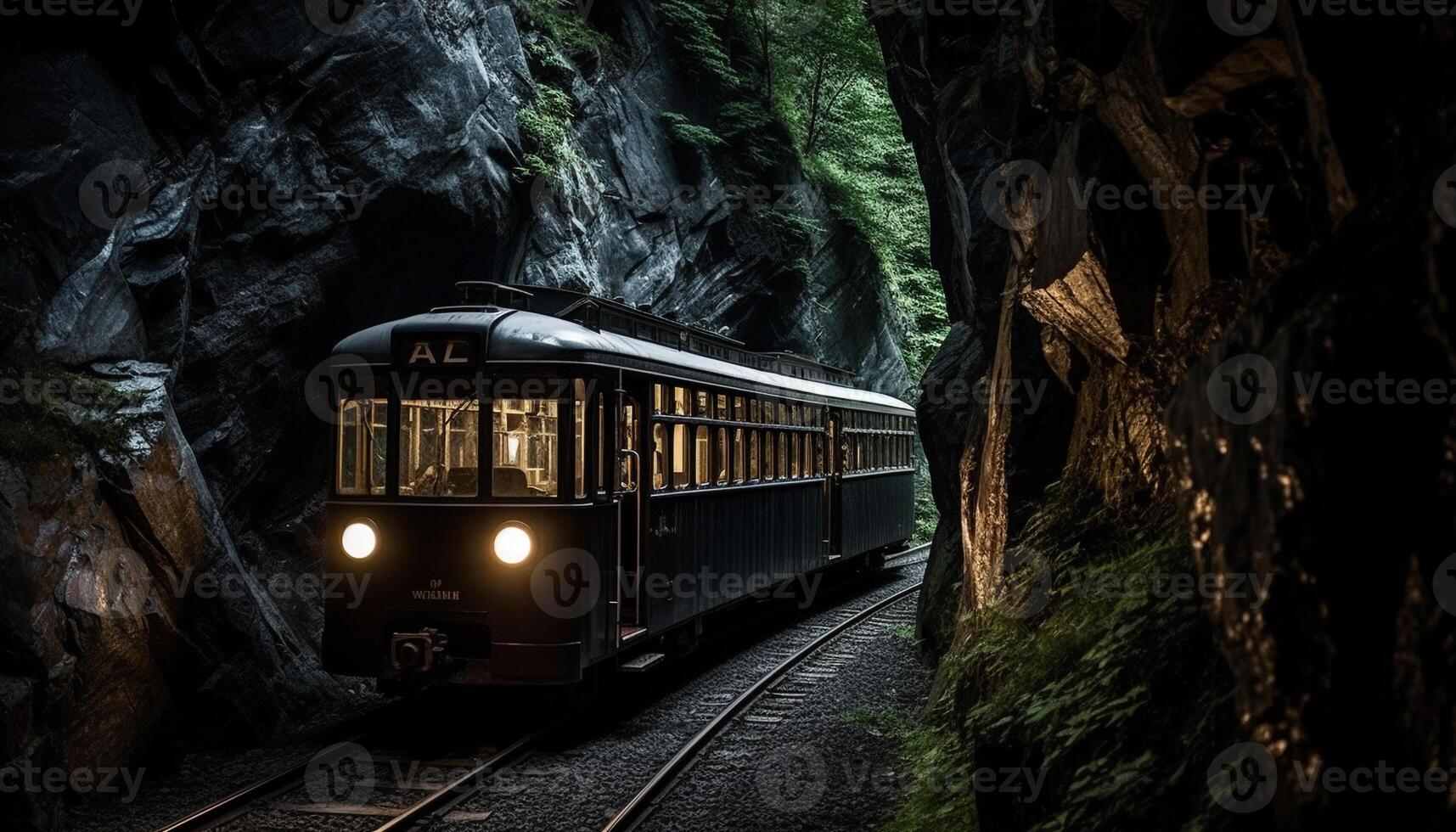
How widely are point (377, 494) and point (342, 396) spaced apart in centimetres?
84

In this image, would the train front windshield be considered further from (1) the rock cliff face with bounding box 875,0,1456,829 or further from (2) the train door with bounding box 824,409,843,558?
(2) the train door with bounding box 824,409,843,558

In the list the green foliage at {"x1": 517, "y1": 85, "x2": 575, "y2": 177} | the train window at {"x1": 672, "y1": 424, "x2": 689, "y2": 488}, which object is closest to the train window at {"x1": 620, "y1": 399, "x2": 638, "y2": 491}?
the train window at {"x1": 672, "y1": 424, "x2": 689, "y2": 488}

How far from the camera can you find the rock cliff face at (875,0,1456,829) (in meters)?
2.74

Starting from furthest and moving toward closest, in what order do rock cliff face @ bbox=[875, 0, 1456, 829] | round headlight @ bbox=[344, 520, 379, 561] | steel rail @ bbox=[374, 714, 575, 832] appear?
round headlight @ bbox=[344, 520, 379, 561] → steel rail @ bbox=[374, 714, 575, 832] → rock cliff face @ bbox=[875, 0, 1456, 829]

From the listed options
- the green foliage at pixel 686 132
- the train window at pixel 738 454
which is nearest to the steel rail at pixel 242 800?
the train window at pixel 738 454

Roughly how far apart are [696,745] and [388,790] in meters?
2.34

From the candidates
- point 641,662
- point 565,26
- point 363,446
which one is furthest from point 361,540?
point 565,26

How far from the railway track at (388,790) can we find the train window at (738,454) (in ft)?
10.6

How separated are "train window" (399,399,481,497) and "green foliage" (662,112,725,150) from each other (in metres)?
13.7

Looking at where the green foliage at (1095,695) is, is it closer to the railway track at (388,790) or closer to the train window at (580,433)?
the railway track at (388,790)

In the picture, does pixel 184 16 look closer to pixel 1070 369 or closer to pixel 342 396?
pixel 342 396

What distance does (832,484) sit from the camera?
15805 millimetres

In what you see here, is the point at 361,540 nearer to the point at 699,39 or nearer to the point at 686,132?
the point at 686,132

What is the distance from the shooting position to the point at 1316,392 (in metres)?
2.76
